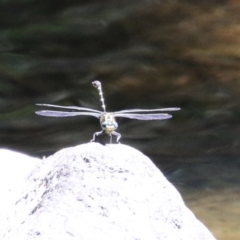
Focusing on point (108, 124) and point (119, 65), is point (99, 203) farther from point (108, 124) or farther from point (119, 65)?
point (119, 65)

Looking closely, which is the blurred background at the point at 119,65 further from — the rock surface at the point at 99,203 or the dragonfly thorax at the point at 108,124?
the rock surface at the point at 99,203

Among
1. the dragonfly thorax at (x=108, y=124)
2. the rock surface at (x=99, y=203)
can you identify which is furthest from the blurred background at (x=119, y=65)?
the rock surface at (x=99, y=203)

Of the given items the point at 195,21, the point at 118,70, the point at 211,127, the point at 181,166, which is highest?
the point at 195,21

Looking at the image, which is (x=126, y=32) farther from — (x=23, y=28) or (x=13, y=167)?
(x=13, y=167)

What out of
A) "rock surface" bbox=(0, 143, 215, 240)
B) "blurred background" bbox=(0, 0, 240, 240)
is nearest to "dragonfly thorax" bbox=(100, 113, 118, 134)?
"rock surface" bbox=(0, 143, 215, 240)

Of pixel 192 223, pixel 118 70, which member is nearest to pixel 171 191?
pixel 192 223

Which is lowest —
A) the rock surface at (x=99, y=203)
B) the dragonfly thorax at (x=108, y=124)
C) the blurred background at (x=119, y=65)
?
the rock surface at (x=99, y=203)
